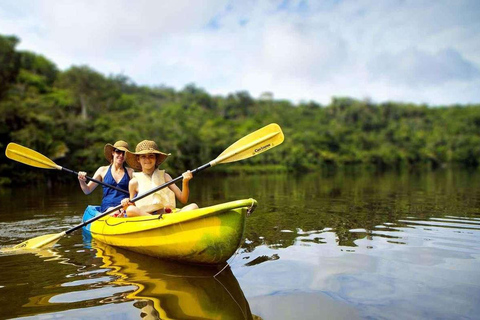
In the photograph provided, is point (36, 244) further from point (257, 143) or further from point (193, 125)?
point (193, 125)

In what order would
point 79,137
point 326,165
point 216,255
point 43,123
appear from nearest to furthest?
point 216,255, point 43,123, point 79,137, point 326,165

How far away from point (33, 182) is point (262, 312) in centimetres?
1950

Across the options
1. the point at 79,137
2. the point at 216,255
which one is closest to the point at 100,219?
the point at 216,255

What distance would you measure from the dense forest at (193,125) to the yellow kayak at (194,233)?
16228 millimetres

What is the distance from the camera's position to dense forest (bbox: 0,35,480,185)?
20703 mm

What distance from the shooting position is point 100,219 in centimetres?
529

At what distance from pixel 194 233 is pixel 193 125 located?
106 ft

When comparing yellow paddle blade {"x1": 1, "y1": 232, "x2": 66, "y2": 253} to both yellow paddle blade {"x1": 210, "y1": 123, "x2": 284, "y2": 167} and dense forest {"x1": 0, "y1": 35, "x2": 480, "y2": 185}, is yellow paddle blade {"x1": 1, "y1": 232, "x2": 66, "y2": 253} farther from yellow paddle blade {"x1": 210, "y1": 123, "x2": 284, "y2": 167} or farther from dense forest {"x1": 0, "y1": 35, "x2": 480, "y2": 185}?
dense forest {"x1": 0, "y1": 35, "x2": 480, "y2": 185}

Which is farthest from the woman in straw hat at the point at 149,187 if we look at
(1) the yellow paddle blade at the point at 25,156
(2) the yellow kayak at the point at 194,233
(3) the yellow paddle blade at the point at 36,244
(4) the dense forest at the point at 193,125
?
(4) the dense forest at the point at 193,125

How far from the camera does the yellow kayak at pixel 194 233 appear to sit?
3.59 metres

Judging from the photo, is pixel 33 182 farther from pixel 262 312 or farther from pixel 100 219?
pixel 262 312

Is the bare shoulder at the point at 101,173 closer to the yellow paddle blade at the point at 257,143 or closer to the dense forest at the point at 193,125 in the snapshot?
the yellow paddle blade at the point at 257,143

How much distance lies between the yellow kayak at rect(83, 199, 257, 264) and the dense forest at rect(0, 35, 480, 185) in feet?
53.2

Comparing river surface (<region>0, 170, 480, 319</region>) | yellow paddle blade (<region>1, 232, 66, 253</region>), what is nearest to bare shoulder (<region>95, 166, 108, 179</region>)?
river surface (<region>0, 170, 480, 319</region>)
